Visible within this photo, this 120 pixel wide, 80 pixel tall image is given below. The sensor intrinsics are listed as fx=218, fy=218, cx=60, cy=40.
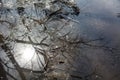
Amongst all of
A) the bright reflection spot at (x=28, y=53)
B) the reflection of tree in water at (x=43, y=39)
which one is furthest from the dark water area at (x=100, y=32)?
the bright reflection spot at (x=28, y=53)

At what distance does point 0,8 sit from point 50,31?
153 centimetres

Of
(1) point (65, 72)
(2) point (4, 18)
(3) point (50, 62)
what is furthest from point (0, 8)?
(1) point (65, 72)

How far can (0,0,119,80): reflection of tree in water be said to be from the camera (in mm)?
3314

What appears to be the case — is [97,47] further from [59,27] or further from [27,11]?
[27,11]

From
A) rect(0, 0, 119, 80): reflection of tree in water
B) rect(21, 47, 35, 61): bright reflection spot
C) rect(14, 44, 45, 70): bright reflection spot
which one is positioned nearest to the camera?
rect(0, 0, 119, 80): reflection of tree in water

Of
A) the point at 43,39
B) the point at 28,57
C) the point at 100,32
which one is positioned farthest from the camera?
the point at 100,32

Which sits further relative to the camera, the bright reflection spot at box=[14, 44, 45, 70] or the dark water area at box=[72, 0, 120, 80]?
the bright reflection spot at box=[14, 44, 45, 70]

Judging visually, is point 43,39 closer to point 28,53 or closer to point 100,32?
point 28,53

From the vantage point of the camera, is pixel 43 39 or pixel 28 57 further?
pixel 43 39

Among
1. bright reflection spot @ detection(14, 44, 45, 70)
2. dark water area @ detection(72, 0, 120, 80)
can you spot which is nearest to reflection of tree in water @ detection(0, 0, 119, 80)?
bright reflection spot @ detection(14, 44, 45, 70)

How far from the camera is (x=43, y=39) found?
3955 millimetres

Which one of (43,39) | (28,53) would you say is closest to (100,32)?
(43,39)

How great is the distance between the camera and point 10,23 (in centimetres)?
443

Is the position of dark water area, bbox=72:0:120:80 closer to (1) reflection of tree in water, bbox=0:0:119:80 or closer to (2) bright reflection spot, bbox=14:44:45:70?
(1) reflection of tree in water, bbox=0:0:119:80
